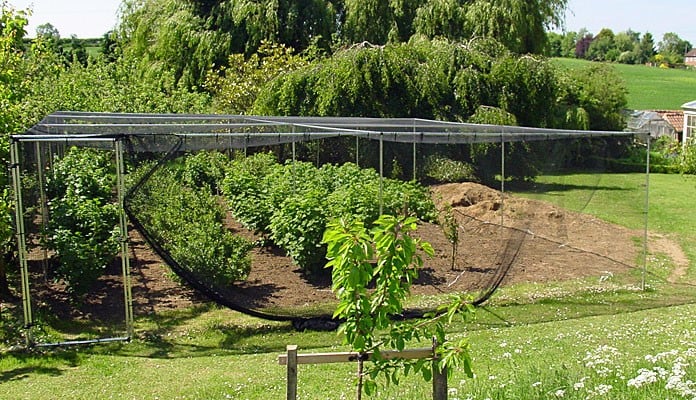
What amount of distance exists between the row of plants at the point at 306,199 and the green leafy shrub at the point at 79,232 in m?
1.95

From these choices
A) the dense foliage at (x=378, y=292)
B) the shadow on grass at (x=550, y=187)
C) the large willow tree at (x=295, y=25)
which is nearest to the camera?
the dense foliage at (x=378, y=292)

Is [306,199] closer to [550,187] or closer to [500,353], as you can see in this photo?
[550,187]

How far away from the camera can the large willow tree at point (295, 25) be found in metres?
22.9

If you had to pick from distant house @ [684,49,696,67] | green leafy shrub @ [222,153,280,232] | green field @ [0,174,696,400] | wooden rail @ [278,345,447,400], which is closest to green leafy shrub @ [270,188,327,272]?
green leafy shrub @ [222,153,280,232]

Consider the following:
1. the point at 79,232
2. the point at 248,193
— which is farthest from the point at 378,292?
the point at 248,193

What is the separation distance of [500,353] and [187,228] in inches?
145

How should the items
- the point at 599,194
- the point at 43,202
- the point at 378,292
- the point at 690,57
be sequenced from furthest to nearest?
the point at 690,57, the point at 599,194, the point at 43,202, the point at 378,292

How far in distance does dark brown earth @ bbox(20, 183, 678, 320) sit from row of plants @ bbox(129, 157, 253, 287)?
0.40 meters

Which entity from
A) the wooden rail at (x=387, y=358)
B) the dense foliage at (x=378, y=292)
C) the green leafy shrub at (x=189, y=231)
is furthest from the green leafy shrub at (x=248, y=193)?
the dense foliage at (x=378, y=292)

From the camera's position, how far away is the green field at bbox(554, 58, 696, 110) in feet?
182

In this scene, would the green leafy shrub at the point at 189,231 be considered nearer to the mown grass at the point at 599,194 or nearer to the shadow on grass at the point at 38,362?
the shadow on grass at the point at 38,362

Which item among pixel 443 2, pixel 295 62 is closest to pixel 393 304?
pixel 295 62

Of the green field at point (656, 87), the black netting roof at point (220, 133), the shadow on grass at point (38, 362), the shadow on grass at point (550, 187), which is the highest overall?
the green field at point (656, 87)

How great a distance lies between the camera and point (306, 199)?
926cm
